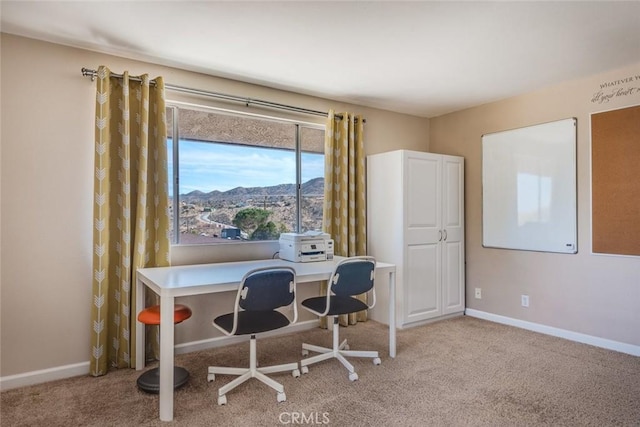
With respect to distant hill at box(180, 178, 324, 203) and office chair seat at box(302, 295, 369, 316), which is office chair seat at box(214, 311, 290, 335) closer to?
office chair seat at box(302, 295, 369, 316)

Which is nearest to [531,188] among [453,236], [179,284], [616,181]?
[616,181]

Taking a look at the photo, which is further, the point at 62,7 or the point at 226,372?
the point at 226,372

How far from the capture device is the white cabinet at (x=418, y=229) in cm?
382

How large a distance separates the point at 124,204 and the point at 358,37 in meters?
2.08

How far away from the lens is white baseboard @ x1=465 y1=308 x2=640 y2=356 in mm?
3070

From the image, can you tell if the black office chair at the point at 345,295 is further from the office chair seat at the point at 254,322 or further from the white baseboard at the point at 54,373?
the white baseboard at the point at 54,373

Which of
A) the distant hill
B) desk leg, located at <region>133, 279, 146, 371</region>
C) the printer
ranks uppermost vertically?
the distant hill

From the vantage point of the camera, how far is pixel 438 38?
8.41ft

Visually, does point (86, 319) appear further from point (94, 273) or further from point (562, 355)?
point (562, 355)

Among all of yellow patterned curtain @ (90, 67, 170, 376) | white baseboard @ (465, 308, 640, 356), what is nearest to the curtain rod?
yellow patterned curtain @ (90, 67, 170, 376)

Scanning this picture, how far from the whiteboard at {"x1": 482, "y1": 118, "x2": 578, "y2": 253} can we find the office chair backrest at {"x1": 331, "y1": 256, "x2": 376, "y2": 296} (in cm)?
189

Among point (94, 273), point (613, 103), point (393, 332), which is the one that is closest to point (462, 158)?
point (613, 103)

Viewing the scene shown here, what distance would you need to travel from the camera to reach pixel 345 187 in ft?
12.8

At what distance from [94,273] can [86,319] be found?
375 millimetres
